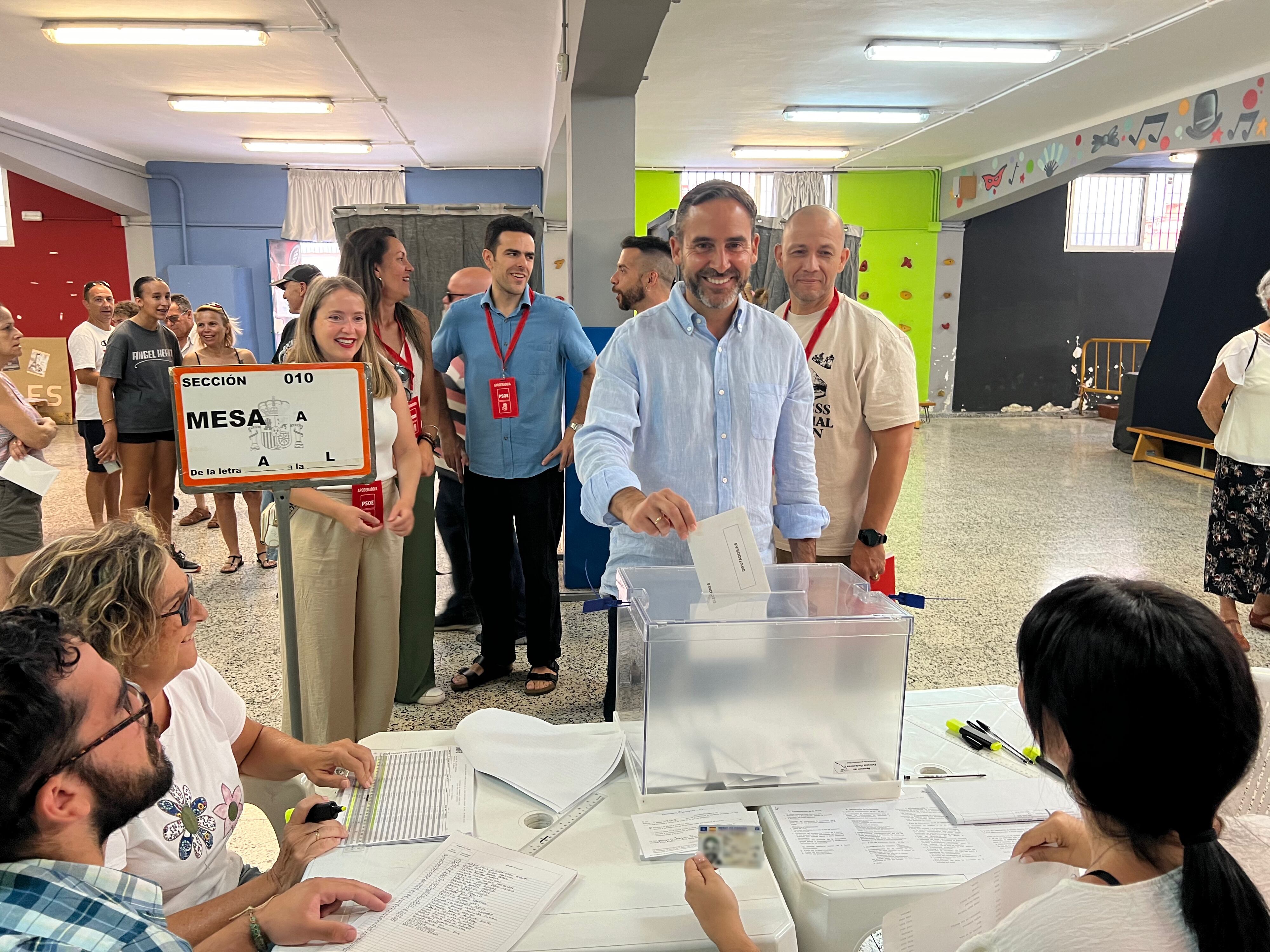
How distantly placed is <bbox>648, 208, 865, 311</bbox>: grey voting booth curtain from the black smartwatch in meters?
3.39

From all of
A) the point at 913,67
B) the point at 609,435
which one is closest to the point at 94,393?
the point at 609,435

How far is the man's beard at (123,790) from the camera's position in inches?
31.4

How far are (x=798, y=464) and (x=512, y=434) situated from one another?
1.40 m

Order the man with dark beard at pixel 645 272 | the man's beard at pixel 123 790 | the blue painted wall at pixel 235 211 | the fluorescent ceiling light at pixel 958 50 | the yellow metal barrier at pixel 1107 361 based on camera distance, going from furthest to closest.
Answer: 1. the yellow metal barrier at pixel 1107 361
2. the blue painted wall at pixel 235 211
3. the fluorescent ceiling light at pixel 958 50
4. the man with dark beard at pixel 645 272
5. the man's beard at pixel 123 790

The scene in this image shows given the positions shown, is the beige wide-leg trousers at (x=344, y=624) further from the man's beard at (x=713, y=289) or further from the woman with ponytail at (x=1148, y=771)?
the woman with ponytail at (x=1148, y=771)

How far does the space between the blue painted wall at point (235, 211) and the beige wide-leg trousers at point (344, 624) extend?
9.37m

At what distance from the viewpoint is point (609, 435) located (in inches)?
70.9

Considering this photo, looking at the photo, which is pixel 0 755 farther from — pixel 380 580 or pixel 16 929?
pixel 380 580

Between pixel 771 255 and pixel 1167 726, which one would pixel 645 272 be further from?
pixel 1167 726

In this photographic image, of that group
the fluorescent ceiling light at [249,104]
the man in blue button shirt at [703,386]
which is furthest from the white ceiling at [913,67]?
the man in blue button shirt at [703,386]

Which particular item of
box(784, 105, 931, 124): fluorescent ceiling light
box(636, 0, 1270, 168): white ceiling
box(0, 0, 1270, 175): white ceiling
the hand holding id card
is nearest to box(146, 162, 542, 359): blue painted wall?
box(0, 0, 1270, 175): white ceiling

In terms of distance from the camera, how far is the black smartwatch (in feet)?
7.34

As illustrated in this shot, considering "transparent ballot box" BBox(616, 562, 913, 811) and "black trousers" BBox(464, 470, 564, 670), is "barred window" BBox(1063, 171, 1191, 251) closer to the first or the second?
"black trousers" BBox(464, 470, 564, 670)

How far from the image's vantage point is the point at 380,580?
96.7 inches
